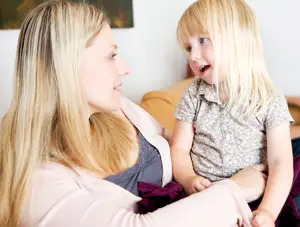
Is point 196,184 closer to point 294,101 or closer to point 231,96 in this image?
point 231,96

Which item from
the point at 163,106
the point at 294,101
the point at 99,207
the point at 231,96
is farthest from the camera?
the point at 294,101

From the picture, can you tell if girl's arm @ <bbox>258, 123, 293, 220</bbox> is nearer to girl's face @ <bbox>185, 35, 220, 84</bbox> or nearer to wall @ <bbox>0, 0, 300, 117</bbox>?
girl's face @ <bbox>185, 35, 220, 84</bbox>

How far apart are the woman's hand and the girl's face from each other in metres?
0.26

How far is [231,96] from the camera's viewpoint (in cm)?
119

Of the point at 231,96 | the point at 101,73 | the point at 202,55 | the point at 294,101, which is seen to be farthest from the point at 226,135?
the point at 294,101

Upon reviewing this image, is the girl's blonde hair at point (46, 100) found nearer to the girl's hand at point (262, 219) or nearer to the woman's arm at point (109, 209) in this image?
the woman's arm at point (109, 209)

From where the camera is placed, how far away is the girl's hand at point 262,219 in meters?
1.00

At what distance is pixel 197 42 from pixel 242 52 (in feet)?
0.42

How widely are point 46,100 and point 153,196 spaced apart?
353 mm

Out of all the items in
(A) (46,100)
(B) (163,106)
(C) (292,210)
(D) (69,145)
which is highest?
(A) (46,100)

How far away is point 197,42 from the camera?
1.21 m

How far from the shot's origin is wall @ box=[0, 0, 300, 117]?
229cm

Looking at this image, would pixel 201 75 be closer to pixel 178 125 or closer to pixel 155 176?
pixel 178 125

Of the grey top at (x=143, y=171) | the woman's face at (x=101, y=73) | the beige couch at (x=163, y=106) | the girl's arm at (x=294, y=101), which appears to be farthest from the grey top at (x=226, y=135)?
the girl's arm at (x=294, y=101)
